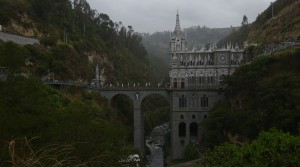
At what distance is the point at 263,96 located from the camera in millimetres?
46844

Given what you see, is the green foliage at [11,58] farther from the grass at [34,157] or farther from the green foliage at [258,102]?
the green foliage at [258,102]

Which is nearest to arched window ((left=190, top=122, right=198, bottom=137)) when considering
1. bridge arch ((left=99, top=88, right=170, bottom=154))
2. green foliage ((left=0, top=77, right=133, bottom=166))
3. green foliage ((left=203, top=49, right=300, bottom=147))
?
bridge arch ((left=99, top=88, right=170, bottom=154))

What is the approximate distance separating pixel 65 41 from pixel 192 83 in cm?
2441

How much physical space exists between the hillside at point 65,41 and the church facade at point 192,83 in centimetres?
1722

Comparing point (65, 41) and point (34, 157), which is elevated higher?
point (65, 41)

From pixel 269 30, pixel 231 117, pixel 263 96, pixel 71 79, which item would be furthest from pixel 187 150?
pixel 269 30

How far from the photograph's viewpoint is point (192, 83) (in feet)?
213

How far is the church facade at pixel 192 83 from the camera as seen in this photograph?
2443 inches

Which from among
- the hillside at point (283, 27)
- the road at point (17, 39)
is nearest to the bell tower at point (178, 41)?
the hillside at point (283, 27)

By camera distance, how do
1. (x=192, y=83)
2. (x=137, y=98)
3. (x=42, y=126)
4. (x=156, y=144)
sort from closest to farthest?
1. (x=42, y=126)
2. (x=137, y=98)
3. (x=192, y=83)
4. (x=156, y=144)

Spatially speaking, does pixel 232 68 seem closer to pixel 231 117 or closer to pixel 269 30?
pixel 231 117

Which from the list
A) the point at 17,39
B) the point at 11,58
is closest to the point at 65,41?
the point at 17,39

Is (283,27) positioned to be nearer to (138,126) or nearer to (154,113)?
(154,113)

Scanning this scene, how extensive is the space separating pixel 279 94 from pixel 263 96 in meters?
2.58
